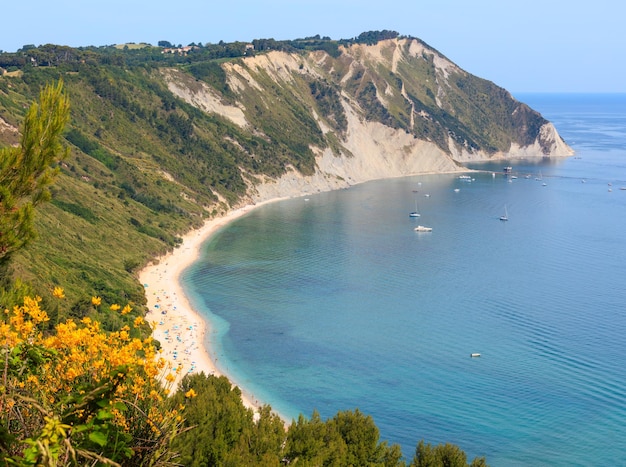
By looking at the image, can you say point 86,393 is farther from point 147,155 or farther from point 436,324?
point 147,155

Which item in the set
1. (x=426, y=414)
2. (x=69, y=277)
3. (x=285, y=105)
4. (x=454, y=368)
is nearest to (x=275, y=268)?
(x=69, y=277)

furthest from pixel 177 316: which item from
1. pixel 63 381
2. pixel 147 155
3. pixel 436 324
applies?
pixel 147 155

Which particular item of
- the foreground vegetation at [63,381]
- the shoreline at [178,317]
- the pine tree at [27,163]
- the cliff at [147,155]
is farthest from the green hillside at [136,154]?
the pine tree at [27,163]

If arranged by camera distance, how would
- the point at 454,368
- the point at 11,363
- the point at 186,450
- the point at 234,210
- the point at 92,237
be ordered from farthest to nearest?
the point at 234,210 < the point at 92,237 < the point at 454,368 < the point at 186,450 < the point at 11,363

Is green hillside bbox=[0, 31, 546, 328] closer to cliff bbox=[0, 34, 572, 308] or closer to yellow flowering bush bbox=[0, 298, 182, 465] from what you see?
cliff bbox=[0, 34, 572, 308]

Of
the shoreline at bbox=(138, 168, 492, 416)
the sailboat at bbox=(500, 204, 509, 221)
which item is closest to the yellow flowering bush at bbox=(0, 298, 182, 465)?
the shoreline at bbox=(138, 168, 492, 416)

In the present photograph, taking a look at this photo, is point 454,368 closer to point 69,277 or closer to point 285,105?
point 69,277

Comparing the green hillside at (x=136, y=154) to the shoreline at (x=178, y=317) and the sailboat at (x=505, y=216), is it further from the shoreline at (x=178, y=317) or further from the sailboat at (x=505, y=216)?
the sailboat at (x=505, y=216)
